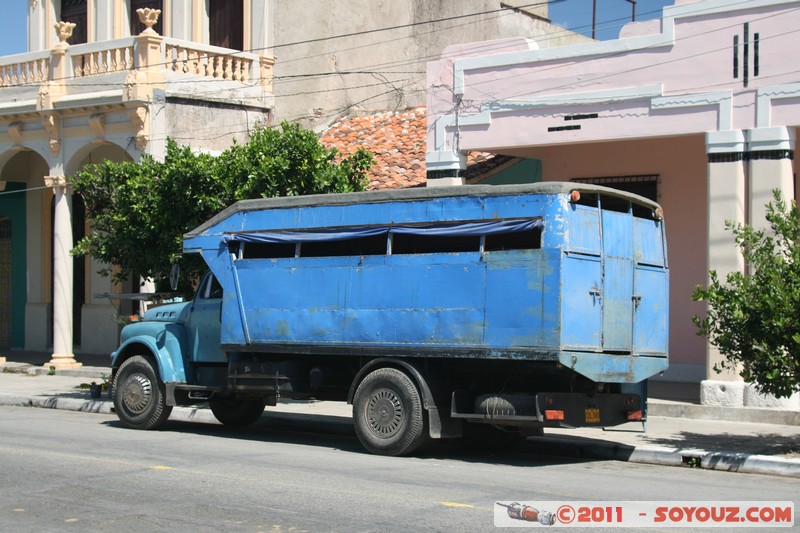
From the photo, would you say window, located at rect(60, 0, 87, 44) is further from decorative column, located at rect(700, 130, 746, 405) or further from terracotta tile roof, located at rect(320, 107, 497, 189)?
decorative column, located at rect(700, 130, 746, 405)

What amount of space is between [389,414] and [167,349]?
12.8ft

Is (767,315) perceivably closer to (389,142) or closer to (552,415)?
(552,415)

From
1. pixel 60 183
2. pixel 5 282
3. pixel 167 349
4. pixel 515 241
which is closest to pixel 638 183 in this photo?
pixel 515 241

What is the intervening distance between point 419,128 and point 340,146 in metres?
1.75

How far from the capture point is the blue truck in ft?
37.3

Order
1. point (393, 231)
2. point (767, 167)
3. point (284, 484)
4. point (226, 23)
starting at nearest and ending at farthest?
1. point (284, 484)
2. point (393, 231)
3. point (767, 167)
4. point (226, 23)

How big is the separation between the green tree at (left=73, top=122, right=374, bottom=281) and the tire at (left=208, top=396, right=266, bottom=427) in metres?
2.11

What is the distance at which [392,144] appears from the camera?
22.7 meters

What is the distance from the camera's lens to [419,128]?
23.4 m

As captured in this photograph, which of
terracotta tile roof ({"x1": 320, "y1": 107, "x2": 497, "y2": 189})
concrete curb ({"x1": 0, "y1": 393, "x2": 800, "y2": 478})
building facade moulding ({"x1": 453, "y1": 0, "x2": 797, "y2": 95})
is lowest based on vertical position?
concrete curb ({"x1": 0, "y1": 393, "x2": 800, "y2": 478})

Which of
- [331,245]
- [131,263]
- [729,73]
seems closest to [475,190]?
[331,245]

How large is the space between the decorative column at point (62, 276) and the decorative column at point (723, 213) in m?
14.1

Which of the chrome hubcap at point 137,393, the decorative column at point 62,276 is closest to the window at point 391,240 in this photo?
the chrome hubcap at point 137,393

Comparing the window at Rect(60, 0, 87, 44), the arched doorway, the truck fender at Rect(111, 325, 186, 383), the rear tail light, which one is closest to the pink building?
the rear tail light
